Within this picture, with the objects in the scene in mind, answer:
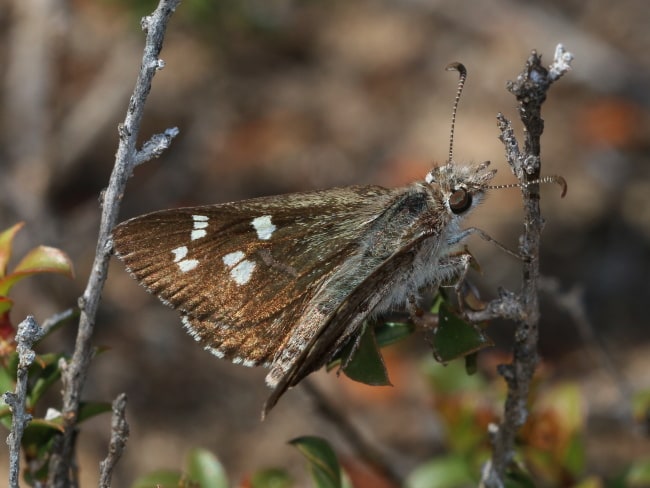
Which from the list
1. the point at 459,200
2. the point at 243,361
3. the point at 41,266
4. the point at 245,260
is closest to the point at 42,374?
the point at 41,266

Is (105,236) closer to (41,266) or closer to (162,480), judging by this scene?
(41,266)

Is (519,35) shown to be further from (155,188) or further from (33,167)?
(33,167)

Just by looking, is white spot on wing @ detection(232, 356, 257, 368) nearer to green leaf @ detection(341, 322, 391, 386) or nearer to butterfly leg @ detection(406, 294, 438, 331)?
green leaf @ detection(341, 322, 391, 386)

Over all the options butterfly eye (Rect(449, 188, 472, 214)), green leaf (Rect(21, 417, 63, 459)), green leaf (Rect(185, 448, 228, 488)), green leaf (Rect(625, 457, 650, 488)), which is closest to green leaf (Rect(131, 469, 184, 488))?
green leaf (Rect(185, 448, 228, 488))

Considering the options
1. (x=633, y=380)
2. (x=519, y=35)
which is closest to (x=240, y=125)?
(x=519, y=35)

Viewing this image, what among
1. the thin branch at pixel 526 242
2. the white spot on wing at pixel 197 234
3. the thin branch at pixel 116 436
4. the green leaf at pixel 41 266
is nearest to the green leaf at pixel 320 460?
the thin branch at pixel 526 242

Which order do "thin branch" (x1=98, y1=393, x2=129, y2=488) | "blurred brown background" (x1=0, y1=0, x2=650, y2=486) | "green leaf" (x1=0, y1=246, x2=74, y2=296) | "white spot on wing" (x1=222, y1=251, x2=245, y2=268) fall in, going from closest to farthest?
"thin branch" (x1=98, y1=393, x2=129, y2=488) < "green leaf" (x1=0, y1=246, x2=74, y2=296) < "white spot on wing" (x1=222, y1=251, x2=245, y2=268) < "blurred brown background" (x1=0, y1=0, x2=650, y2=486)
